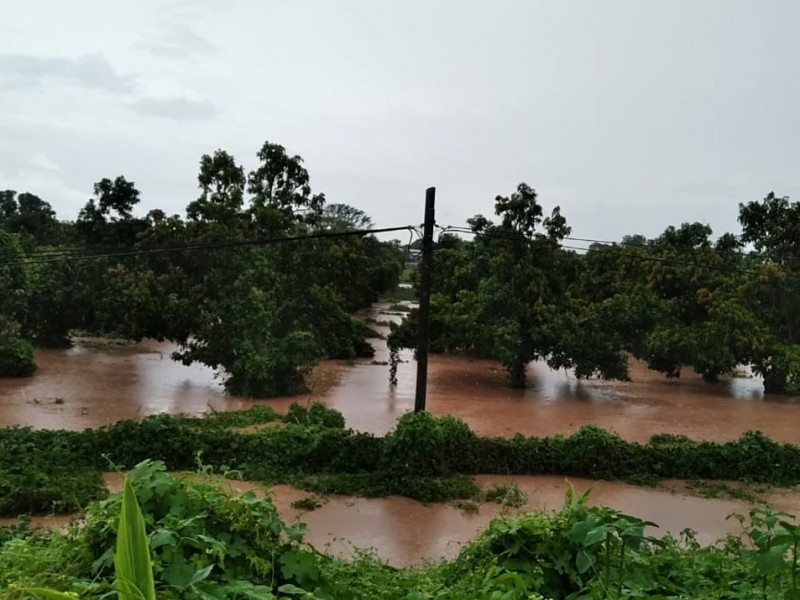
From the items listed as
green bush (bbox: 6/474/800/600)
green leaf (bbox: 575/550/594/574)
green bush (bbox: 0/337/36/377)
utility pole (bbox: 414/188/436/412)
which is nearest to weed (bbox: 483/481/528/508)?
utility pole (bbox: 414/188/436/412)

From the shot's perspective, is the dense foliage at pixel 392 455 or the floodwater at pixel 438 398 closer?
the dense foliage at pixel 392 455

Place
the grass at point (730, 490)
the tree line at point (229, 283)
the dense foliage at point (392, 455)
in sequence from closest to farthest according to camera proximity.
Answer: the dense foliage at point (392, 455) < the grass at point (730, 490) < the tree line at point (229, 283)

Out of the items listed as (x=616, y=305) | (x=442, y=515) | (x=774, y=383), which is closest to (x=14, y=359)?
(x=442, y=515)

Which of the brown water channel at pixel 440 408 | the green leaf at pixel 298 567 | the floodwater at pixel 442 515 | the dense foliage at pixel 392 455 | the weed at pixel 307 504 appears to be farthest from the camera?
the dense foliage at pixel 392 455

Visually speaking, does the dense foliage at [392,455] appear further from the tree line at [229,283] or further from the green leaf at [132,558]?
the green leaf at [132,558]

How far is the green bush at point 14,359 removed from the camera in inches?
634

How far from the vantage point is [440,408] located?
48.9 ft

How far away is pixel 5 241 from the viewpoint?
15.3 meters

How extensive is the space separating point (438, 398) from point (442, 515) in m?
7.66

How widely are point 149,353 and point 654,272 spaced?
15.1 meters

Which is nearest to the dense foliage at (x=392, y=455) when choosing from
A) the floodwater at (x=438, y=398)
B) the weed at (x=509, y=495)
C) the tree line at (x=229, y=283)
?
the weed at (x=509, y=495)

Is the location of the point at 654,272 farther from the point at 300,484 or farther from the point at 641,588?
the point at 641,588

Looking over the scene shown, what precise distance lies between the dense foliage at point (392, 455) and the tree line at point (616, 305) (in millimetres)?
5532

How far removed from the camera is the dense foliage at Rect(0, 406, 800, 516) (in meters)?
9.21
